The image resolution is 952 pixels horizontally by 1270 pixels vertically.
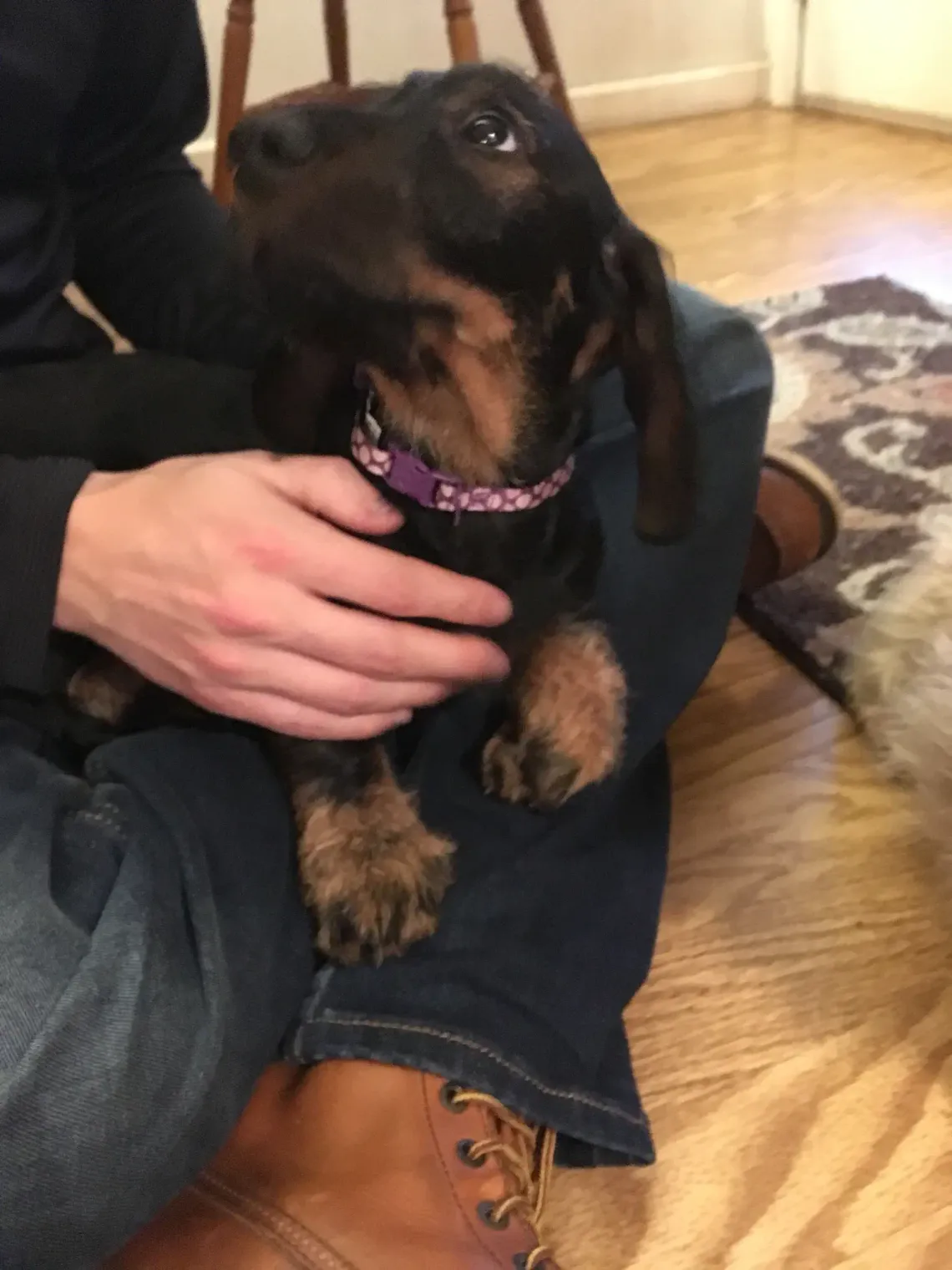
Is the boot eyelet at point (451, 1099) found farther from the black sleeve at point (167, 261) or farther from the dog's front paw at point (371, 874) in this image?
the black sleeve at point (167, 261)

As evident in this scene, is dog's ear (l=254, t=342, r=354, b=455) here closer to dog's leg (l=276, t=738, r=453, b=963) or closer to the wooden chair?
dog's leg (l=276, t=738, r=453, b=963)

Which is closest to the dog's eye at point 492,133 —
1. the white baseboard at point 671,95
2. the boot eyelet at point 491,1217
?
the boot eyelet at point 491,1217

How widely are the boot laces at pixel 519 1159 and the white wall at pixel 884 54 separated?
369 centimetres

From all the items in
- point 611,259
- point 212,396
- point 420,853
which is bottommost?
point 420,853

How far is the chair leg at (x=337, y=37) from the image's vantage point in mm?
2498

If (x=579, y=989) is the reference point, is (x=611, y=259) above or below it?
above

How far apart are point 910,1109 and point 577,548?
22.9 inches

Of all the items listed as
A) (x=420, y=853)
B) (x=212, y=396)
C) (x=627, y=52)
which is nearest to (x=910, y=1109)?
(x=420, y=853)

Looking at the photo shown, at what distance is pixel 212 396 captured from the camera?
120cm

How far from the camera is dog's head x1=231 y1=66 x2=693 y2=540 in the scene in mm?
830

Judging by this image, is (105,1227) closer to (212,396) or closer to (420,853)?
(420,853)

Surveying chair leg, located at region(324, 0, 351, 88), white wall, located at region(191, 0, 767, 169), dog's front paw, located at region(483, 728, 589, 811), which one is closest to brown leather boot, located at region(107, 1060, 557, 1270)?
dog's front paw, located at region(483, 728, 589, 811)

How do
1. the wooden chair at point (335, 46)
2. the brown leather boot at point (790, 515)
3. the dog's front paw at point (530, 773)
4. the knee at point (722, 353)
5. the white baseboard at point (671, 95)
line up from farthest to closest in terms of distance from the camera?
the white baseboard at point (671, 95)
the wooden chair at point (335, 46)
the brown leather boot at point (790, 515)
the knee at point (722, 353)
the dog's front paw at point (530, 773)

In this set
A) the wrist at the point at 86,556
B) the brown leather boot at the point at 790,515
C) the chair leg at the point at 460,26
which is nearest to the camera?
the wrist at the point at 86,556
